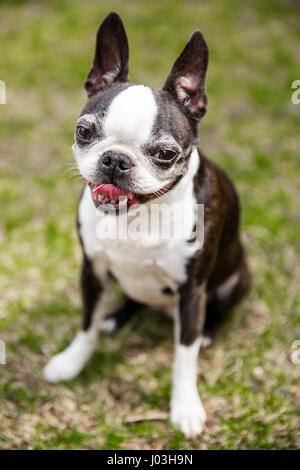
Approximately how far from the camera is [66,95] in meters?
5.72

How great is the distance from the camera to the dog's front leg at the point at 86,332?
2.73m

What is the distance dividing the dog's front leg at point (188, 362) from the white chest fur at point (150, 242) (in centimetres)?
13

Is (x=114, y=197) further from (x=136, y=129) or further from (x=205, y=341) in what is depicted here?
(x=205, y=341)

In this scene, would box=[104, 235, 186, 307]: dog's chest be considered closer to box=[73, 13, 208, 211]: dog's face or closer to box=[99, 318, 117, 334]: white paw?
box=[73, 13, 208, 211]: dog's face

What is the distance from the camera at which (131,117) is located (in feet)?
6.59

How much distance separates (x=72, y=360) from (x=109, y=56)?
5.83ft

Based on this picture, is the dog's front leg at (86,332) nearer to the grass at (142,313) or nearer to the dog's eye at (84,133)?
the grass at (142,313)

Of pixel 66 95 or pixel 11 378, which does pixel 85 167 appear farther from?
pixel 66 95

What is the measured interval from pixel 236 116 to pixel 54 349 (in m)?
3.69

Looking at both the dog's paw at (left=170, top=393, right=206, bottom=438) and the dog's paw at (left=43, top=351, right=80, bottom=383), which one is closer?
the dog's paw at (left=170, top=393, right=206, bottom=438)

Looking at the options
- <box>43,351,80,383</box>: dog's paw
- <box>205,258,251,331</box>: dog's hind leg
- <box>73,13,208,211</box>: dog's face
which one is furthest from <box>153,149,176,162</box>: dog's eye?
<box>43,351,80,383</box>: dog's paw

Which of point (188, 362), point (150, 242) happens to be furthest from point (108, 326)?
point (150, 242)

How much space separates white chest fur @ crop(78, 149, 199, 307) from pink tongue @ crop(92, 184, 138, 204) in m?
0.16

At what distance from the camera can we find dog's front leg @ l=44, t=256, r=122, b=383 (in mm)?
2734
